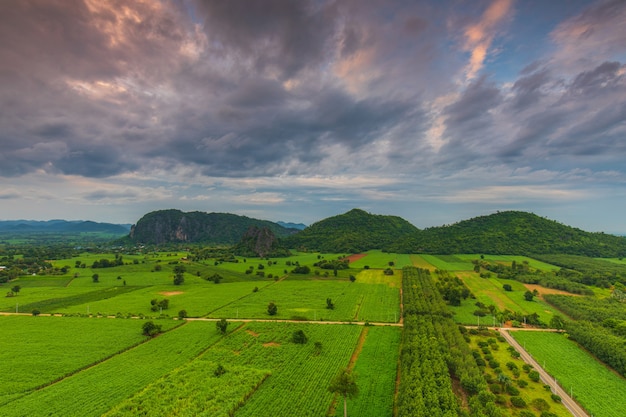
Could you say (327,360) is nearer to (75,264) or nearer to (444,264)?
(444,264)

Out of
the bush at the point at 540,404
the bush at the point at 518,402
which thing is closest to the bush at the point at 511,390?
the bush at the point at 540,404

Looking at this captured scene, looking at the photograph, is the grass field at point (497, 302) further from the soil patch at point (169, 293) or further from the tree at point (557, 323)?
the soil patch at point (169, 293)

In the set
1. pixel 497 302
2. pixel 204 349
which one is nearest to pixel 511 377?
pixel 497 302

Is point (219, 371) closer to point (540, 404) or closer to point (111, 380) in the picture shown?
point (111, 380)

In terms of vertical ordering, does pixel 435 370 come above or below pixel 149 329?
above

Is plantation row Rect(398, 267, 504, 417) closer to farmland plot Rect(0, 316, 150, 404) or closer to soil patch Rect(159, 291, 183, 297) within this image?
farmland plot Rect(0, 316, 150, 404)

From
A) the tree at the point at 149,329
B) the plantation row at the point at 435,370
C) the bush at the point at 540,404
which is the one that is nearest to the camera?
the plantation row at the point at 435,370

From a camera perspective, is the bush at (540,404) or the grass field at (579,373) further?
the grass field at (579,373)
